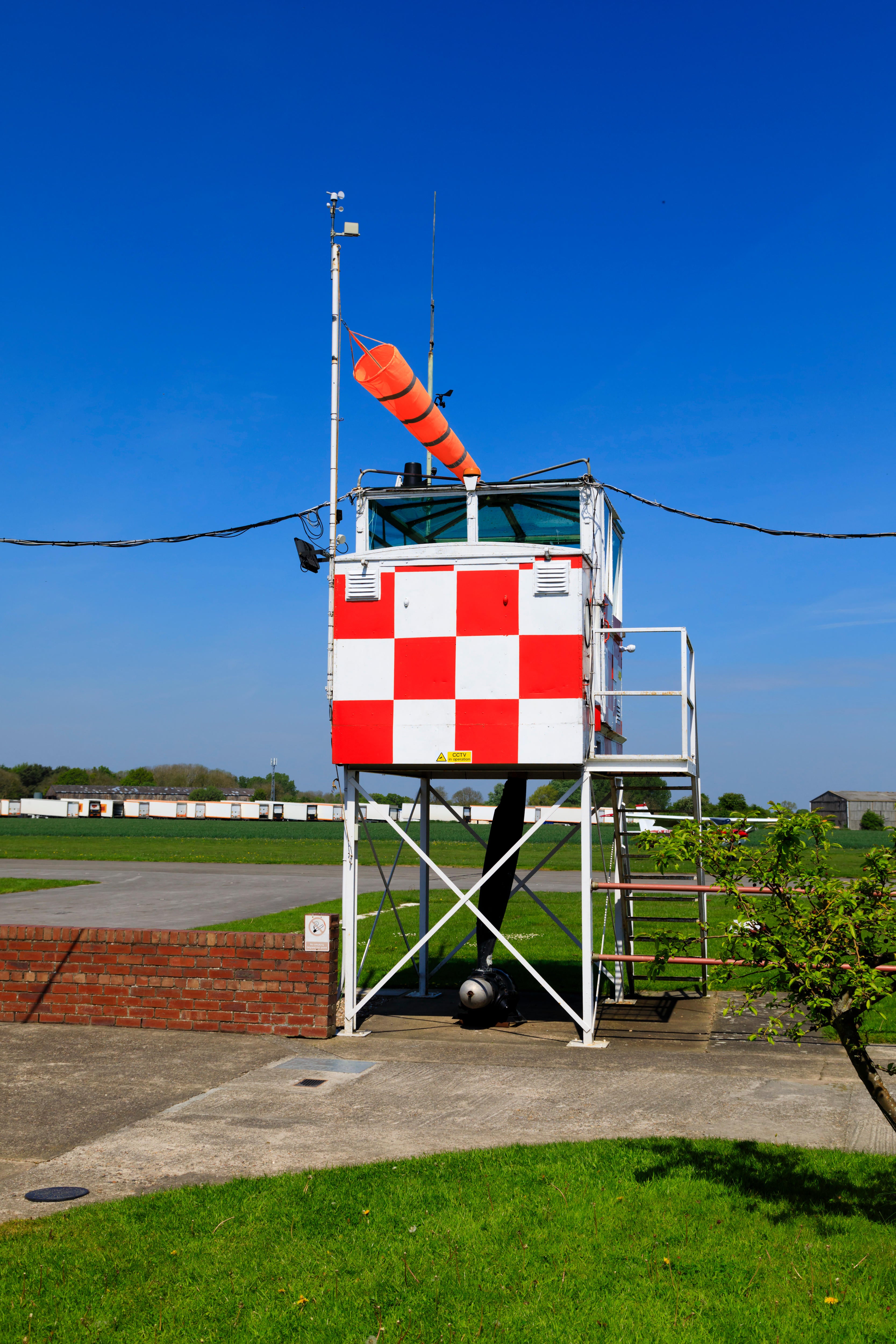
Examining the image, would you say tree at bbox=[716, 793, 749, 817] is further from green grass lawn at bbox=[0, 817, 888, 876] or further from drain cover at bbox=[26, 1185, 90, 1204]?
drain cover at bbox=[26, 1185, 90, 1204]

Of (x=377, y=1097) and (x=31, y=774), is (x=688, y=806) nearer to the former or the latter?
(x=377, y=1097)

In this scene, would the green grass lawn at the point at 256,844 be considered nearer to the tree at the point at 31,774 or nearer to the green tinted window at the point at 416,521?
the green tinted window at the point at 416,521

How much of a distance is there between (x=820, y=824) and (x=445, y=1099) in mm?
4159

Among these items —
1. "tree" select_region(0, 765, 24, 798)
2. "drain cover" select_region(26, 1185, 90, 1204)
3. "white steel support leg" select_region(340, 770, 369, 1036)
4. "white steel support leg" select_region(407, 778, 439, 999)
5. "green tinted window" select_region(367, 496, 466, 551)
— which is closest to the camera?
"drain cover" select_region(26, 1185, 90, 1204)

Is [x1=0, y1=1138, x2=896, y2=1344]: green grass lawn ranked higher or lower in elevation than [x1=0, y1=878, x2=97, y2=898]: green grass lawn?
higher

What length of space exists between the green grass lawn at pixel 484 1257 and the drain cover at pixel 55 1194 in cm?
29

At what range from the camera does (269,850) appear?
159 feet

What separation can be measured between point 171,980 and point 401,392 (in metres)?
6.27

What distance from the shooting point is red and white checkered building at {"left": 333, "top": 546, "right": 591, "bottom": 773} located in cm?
1047

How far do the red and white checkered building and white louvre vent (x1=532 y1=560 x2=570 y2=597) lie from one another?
0.01 m

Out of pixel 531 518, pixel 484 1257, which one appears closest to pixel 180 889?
pixel 531 518

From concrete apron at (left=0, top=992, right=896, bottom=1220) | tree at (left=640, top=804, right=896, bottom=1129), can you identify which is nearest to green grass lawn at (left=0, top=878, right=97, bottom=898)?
concrete apron at (left=0, top=992, right=896, bottom=1220)

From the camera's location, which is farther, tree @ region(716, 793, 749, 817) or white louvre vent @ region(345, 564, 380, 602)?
white louvre vent @ region(345, 564, 380, 602)

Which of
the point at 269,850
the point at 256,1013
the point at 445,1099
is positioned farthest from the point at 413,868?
the point at 445,1099
